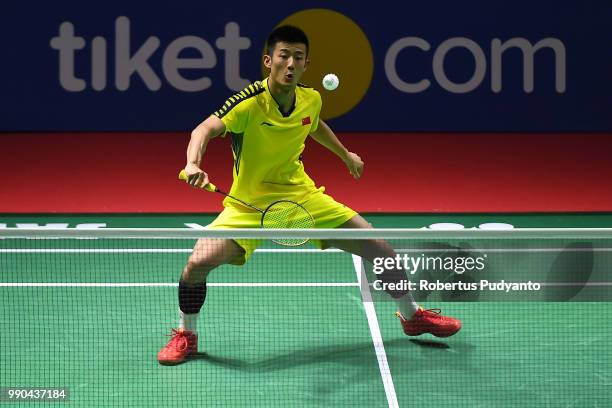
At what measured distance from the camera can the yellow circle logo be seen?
10.8 metres

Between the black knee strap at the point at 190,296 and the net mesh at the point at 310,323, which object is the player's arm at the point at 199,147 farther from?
the black knee strap at the point at 190,296

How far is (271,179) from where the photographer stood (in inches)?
234

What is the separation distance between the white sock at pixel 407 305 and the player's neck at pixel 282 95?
1241 mm

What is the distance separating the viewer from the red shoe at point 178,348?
5469mm

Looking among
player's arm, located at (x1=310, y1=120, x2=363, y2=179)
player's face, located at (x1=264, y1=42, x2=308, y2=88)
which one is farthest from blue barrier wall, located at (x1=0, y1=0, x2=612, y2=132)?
player's face, located at (x1=264, y1=42, x2=308, y2=88)

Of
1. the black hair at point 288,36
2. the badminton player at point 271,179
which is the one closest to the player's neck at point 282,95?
the badminton player at point 271,179

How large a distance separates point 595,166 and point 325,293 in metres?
4.51

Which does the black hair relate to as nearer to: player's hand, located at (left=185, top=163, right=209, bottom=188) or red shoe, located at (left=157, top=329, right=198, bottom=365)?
player's hand, located at (left=185, top=163, right=209, bottom=188)

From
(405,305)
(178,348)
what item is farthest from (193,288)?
(405,305)

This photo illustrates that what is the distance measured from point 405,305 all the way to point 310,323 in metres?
0.65

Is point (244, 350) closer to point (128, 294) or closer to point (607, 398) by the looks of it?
point (128, 294)

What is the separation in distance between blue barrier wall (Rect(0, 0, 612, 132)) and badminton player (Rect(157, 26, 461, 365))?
489 centimetres

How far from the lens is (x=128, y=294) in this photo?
6574 millimetres

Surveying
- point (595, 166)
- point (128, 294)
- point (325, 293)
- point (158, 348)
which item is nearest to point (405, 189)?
point (595, 166)
